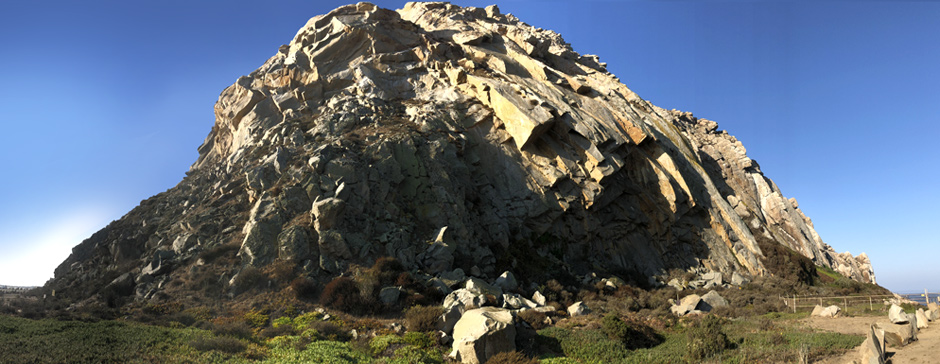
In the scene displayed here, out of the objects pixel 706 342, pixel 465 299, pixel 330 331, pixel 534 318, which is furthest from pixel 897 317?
pixel 330 331

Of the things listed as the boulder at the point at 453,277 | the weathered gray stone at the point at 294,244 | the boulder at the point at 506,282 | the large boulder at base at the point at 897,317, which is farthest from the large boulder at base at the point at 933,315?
the weathered gray stone at the point at 294,244

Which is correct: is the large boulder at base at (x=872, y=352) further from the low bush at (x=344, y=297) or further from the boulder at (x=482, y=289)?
the low bush at (x=344, y=297)

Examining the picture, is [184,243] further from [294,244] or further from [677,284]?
[677,284]

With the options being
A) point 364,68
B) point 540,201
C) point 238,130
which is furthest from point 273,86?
point 540,201

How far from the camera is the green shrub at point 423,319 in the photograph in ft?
58.1

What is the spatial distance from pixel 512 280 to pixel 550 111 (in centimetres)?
1711

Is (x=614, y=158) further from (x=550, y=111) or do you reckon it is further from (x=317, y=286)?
(x=317, y=286)

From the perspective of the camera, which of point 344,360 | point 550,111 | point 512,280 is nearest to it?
point 344,360

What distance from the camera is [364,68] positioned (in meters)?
42.2

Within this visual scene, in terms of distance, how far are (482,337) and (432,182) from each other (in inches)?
652

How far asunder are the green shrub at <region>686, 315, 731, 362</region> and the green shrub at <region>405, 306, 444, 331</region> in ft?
32.4

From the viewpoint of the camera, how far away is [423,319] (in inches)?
707

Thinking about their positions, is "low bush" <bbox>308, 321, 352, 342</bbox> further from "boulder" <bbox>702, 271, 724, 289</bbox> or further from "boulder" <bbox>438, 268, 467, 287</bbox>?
"boulder" <bbox>702, 271, 724, 289</bbox>

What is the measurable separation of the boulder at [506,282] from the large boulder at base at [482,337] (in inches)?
323
